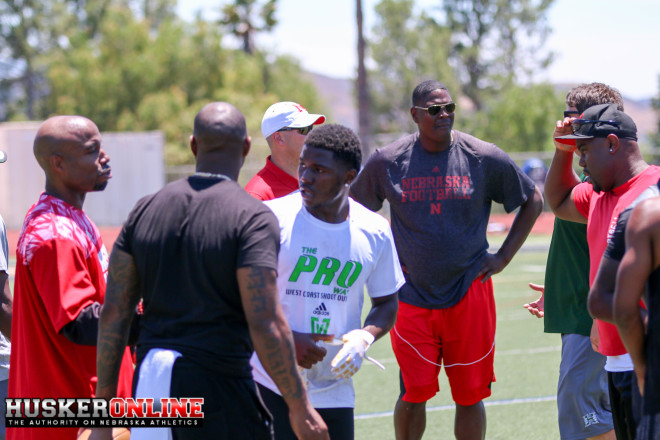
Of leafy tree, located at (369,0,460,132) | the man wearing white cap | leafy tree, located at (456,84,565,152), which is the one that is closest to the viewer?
the man wearing white cap

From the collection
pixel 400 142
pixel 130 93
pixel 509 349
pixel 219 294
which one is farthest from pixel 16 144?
pixel 219 294

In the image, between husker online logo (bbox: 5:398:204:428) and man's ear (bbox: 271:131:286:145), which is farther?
man's ear (bbox: 271:131:286:145)

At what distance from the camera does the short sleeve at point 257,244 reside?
3230 millimetres

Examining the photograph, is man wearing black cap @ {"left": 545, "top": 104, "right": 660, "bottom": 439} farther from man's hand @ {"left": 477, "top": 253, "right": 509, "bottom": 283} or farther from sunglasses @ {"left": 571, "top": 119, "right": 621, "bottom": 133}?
man's hand @ {"left": 477, "top": 253, "right": 509, "bottom": 283}

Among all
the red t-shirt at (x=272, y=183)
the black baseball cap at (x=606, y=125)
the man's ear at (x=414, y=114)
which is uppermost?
the black baseball cap at (x=606, y=125)

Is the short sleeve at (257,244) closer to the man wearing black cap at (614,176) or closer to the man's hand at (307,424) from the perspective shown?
the man's hand at (307,424)

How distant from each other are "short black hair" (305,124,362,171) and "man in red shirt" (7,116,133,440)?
1.08 meters

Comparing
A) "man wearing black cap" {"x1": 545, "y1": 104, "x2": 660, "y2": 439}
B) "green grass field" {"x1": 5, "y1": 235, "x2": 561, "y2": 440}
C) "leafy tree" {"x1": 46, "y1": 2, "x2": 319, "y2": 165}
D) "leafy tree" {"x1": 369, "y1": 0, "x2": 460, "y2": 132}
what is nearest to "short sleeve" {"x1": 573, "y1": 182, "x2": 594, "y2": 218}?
"man wearing black cap" {"x1": 545, "y1": 104, "x2": 660, "y2": 439}

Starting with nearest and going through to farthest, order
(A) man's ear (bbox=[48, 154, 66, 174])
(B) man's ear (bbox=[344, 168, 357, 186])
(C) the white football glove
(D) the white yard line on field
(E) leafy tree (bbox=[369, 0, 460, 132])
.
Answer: (C) the white football glove → (A) man's ear (bbox=[48, 154, 66, 174]) → (B) man's ear (bbox=[344, 168, 357, 186]) → (D) the white yard line on field → (E) leafy tree (bbox=[369, 0, 460, 132])

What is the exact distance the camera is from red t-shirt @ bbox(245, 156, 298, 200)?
518cm

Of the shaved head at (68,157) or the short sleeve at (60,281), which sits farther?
the shaved head at (68,157)

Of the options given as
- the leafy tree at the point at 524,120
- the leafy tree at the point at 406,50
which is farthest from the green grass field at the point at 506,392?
the leafy tree at the point at 406,50

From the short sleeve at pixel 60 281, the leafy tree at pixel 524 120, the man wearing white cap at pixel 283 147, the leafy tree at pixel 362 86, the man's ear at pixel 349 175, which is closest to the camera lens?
A: the short sleeve at pixel 60 281

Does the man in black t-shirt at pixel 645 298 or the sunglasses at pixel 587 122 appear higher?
the sunglasses at pixel 587 122
